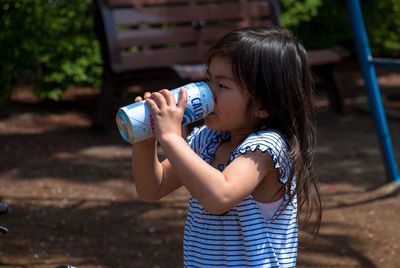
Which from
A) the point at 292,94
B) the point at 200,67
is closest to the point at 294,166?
the point at 292,94

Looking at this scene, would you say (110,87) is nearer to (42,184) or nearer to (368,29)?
(42,184)

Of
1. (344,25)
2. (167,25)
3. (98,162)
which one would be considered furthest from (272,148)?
(344,25)

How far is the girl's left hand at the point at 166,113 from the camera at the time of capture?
2.12 metres

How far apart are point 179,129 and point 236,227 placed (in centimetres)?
32

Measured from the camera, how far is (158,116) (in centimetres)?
213

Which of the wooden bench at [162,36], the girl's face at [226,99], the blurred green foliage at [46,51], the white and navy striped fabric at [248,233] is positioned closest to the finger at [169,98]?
the girl's face at [226,99]

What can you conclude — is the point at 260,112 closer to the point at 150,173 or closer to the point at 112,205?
the point at 150,173

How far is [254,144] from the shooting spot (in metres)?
2.23

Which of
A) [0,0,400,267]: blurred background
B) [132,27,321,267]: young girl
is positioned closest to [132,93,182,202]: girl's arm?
[132,27,321,267]: young girl

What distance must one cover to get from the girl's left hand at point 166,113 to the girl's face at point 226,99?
0.37 ft

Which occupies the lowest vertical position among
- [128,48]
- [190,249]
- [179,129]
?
[128,48]

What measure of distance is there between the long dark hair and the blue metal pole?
3.14 meters

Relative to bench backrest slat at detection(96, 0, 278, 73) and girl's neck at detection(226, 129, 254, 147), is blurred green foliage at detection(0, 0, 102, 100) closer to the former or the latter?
bench backrest slat at detection(96, 0, 278, 73)

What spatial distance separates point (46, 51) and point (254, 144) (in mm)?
5645
